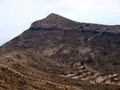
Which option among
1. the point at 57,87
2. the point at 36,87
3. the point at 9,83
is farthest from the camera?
the point at 57,87

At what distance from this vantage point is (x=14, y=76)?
4589 inches

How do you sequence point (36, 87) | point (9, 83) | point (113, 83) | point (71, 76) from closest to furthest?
1. point (9, 83)
2. point (36, 87)
3. point (113, 83)
4. point (71, 76)

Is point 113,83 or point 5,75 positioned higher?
point 5,75

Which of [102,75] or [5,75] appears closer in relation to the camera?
[5,75]

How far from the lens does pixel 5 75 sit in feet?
376

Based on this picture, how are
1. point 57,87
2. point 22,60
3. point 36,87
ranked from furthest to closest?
point 22,60 → point 57,87 → point 36,87

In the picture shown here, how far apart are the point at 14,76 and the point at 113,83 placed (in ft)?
232

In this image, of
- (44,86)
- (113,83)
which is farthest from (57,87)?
(113,83)

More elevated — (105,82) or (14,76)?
(14,76)

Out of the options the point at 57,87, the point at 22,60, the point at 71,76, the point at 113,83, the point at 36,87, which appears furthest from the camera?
the point at 22,60

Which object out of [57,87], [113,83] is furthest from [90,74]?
[57,87]

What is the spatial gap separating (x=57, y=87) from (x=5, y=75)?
62.8ft

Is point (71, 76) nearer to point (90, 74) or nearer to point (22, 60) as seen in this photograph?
point (90, 74)

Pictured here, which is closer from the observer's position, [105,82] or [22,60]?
[105,82]
